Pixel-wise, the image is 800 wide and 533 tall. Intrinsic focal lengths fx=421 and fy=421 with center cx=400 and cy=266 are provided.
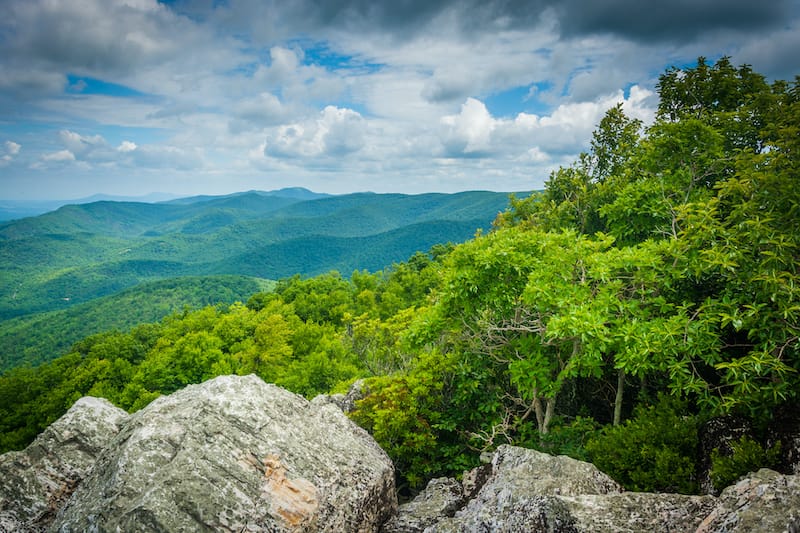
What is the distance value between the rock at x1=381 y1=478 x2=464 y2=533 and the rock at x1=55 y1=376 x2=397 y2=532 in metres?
0.56

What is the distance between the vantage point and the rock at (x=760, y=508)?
5.50m

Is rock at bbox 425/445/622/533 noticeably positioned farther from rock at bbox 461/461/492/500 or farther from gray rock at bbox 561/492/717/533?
rock at bbox 461/461/492/500

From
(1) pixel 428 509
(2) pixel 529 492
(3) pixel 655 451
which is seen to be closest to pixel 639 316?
(3) pixel 655 451

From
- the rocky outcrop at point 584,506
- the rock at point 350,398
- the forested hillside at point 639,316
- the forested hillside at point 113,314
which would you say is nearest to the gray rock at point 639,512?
the rocky outcrop at point 584,506

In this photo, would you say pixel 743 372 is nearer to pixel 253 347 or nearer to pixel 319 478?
pixel 319 478

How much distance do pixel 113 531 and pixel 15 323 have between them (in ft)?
754

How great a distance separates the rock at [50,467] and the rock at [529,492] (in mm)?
10675

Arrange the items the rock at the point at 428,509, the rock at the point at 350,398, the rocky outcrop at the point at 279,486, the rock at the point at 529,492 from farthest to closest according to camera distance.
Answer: the rock at the point at 350,398 < the rock at the point at 428,509 < the rock at the point at 529,492 < the rocky outcrop at the point at 279,486

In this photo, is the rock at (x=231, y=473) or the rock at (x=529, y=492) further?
the rock at (x=231, y=473)

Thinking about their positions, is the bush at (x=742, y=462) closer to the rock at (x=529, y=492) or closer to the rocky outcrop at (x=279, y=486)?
the rocky outcrop at (x=279, y=486)

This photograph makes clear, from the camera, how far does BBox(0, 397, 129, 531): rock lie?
37.6ft

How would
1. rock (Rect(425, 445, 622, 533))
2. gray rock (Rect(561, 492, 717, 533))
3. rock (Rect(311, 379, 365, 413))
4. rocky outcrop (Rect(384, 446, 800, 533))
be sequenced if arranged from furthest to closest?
rock (Rect(311, 379, 365, 413)) → rock (Rect(425, 445, 622, 533)) → gray rock (Rect(561, 492, 717, 533)) → rocky outcrop (Rect(384, 446, 800, 533))

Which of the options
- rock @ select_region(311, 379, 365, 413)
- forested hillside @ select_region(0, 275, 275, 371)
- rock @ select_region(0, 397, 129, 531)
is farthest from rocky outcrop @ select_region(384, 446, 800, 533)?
forested hillside @ select_region(0, 275, 275, 371)

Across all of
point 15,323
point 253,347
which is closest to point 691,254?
point 253,347
